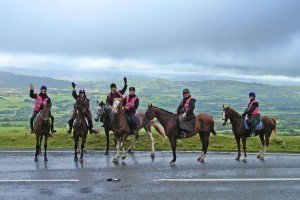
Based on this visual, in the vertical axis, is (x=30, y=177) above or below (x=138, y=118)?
below

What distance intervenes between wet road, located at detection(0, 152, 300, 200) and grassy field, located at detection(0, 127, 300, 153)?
3.59 metres

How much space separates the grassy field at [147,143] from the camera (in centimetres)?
2573

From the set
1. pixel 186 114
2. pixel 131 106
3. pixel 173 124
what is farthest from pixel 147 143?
pixel 186 114

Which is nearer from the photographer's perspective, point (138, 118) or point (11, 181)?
point (11, 181)

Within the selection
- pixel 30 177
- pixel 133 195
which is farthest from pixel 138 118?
pixel 133 195

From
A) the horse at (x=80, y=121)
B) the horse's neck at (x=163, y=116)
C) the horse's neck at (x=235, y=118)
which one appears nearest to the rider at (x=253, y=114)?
the horse's neck at (x=235, y=118)

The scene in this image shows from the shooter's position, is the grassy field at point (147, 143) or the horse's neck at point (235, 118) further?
the grassy field at point (147, 143)

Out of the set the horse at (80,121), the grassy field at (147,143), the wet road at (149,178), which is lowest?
the grassy field at (147,143)

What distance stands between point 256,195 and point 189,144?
13.2 m

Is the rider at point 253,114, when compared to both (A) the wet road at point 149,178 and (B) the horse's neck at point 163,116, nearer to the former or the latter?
(A) the wet road at point 149,178

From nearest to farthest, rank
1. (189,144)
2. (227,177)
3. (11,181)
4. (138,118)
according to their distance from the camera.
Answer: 1. (11,181)
2. (227,177)
3. (138,118)
4. (189,144)

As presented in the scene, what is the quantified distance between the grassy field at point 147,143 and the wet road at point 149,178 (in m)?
3.59

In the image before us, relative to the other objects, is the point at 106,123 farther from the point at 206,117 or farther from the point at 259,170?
the point at 259,170

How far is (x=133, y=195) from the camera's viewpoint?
13.5 meters
